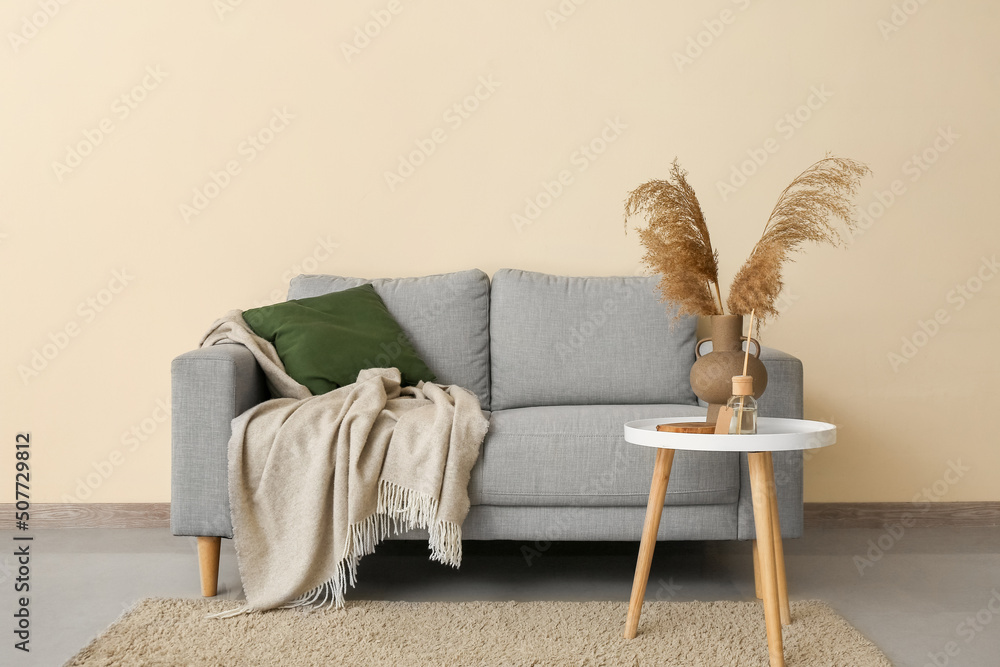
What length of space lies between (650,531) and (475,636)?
1.53 ft

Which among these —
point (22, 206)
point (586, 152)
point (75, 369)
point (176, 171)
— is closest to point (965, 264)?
point (586, 152)

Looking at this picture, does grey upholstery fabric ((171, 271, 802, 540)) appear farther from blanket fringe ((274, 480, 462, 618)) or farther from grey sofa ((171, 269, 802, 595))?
blanket fringe ((274, 480, 462, 618))

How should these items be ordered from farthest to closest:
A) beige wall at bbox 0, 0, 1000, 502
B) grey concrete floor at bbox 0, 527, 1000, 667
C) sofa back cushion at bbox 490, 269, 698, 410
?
beige wall at bbox 0, 0, 1000, 502
sofa back cushion at bbox 490, 269, 698, 410
grey concrete floor at bbox 0, 527, 1000, 667

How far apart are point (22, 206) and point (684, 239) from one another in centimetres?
252

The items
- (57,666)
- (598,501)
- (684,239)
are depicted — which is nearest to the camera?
(57,666)

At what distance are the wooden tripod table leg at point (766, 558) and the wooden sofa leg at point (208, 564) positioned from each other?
1.38 metres

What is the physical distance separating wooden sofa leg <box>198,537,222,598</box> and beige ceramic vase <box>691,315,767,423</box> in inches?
52.5

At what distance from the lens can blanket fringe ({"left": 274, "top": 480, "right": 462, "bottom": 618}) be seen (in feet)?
6.49

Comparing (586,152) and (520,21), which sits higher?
(520,21)

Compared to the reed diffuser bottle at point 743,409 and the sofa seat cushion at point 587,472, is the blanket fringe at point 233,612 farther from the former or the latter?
the reed diffuser bottle at point 743,409

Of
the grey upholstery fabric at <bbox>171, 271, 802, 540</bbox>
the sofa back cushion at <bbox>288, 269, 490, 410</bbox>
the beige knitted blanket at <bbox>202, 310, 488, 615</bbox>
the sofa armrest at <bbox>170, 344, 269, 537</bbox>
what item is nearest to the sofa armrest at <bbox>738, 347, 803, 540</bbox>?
the grey upholstery fabric at <bbox>171, 271, 802, 540</bbox>

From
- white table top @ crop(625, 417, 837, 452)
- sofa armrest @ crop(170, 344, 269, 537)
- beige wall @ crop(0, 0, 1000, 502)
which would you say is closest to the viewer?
white table top @ crop(625, 417, 837, 452)

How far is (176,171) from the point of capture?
9.78 ft

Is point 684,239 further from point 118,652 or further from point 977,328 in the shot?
point 977,328
